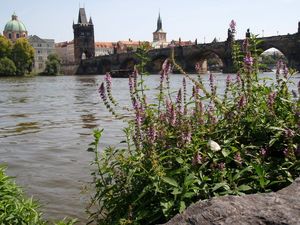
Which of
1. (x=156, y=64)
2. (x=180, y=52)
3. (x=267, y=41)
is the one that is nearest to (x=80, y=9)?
(x=156, y=64)

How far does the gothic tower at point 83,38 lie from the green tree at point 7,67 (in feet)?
173

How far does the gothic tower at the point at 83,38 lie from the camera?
152m

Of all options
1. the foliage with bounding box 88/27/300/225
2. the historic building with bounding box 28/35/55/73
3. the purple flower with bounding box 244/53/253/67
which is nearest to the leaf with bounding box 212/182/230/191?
the foliage with bounding box 88/27/300/225

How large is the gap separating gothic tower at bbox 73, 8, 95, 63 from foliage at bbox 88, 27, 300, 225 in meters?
151

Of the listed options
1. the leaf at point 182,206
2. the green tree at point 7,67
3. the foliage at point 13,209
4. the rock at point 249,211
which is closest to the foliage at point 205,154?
the leaf at point 182,206

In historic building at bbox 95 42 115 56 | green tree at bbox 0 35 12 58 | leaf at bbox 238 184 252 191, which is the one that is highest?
historic building at bbox 95 42 115 56

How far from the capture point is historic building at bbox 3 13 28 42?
168 meters

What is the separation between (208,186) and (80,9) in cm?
15863

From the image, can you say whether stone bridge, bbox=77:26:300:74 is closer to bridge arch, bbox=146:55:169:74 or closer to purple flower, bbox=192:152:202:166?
bridge arch, bbox=146:55:169:74

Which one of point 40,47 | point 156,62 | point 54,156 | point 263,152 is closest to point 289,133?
point 263,152

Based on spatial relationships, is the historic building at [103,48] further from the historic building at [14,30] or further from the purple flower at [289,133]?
the purple flower at [289,133]

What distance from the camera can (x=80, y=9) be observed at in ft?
510

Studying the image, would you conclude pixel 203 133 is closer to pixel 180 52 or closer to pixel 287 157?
pixel 287 157

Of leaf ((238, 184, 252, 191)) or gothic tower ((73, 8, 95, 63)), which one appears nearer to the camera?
leaf ((238, 184, 252, 191))
